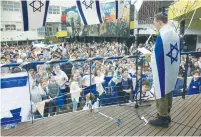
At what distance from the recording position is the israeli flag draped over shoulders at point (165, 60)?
→ 3270 mm

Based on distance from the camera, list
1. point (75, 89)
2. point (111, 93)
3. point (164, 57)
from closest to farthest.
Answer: point (164, 57), point (111, 93), point (75, 89)

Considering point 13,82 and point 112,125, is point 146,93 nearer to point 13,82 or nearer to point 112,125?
point 112,125

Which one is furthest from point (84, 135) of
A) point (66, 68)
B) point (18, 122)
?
point (66, 68)

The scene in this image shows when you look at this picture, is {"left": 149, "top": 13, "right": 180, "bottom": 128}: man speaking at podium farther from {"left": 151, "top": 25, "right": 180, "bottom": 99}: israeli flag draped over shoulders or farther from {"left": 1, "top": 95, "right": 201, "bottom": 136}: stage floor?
{"left": 1, "top": 95, "right": 201, "bottom": 136}: stage floor

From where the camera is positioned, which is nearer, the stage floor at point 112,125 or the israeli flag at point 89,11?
the stage floor at point 112,125

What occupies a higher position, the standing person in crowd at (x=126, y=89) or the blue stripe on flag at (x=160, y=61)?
the blue stripe on flag at (x=160, y=61)

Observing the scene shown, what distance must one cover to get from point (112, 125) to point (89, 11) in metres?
2.60

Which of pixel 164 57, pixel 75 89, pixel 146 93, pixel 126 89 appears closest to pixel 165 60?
pixel 164 57

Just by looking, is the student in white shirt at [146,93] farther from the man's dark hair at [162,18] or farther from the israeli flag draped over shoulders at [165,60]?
the man's dark hair at [162,18]

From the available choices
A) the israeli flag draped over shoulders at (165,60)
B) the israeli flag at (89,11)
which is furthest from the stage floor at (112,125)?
the israeli flag at (89,11)

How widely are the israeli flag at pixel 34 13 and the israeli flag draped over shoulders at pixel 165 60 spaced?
2.09m

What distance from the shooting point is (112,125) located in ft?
12.3

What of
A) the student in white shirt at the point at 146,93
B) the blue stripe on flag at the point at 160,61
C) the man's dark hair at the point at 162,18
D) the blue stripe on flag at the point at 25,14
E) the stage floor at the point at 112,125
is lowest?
the stage floor at the point at 112,125

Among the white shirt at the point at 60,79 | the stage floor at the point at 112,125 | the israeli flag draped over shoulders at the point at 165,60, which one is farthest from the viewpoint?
the white shirt at the point at 60,79
